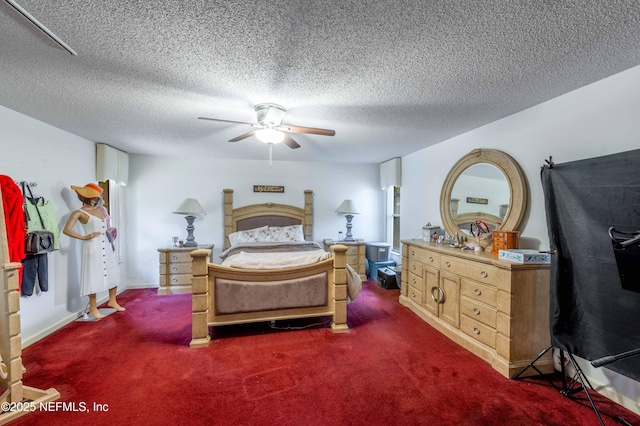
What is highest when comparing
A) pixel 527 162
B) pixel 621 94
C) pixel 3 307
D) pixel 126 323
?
pixel 621 94

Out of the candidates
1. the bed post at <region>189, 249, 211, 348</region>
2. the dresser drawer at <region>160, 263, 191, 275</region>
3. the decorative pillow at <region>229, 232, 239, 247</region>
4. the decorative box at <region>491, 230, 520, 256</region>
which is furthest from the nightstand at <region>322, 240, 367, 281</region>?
the bed post at <region>189, 249, 211, 348</region>

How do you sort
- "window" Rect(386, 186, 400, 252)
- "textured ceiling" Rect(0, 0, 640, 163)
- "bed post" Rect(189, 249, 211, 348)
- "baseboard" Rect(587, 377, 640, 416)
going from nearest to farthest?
"textured ceiling" Rect(0, 0, 640, 163) → "baseboard" Rect(587, 377, 640, 416) → "bed post" Rect(189, 249, 211, 348) → "window" Rect(386, 186, 400, 252)

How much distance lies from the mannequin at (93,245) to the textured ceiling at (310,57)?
0.96 m

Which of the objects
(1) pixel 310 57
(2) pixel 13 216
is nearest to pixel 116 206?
(2) pixel 13 216

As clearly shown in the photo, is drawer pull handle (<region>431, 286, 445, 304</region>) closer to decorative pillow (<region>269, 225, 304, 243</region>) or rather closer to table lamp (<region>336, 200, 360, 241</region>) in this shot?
table lamp (<region>336, 200, 360, 241</region>)

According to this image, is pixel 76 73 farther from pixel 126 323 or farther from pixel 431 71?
pixel 126 323

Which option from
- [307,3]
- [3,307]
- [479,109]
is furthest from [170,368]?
[479,109]

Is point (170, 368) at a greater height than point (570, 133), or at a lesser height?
lesser

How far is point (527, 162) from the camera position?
254 centimetres

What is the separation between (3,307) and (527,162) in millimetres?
4202

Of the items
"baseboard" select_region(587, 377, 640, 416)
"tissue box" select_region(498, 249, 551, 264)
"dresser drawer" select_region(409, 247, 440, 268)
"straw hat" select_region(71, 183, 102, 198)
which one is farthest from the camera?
"straw hat" select_region(71, 183, 102, 198)

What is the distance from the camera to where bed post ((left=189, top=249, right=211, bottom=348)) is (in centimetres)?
261

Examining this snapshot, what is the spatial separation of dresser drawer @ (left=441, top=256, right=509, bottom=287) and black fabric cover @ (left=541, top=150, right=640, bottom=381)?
0.34 meters

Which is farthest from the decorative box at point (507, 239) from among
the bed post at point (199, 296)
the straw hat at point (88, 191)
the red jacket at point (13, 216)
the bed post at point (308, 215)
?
the straw hat at point (88, 191)
